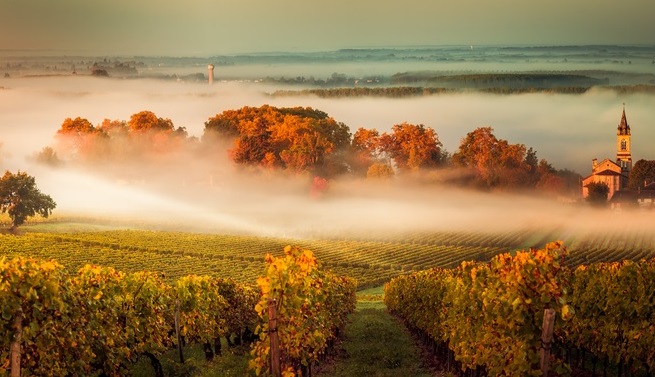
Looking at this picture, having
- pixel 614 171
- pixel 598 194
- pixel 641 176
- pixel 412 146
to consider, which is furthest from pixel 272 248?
pixel 641 176

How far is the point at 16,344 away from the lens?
805cm

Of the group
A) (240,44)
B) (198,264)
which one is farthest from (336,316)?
A: (240,44)

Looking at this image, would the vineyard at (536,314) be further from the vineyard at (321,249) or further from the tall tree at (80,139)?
the tall tree at (80,139)

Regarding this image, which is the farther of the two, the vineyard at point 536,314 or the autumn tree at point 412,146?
the autumn tree at point 412,146

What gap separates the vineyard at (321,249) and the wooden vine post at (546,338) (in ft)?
79.1

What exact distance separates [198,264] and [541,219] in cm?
1770

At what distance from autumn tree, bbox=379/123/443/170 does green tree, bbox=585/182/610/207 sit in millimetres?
8426

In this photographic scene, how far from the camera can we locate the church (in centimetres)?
4312

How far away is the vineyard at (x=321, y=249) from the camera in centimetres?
3475

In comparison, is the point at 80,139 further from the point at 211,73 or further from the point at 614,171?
the point at 614,171

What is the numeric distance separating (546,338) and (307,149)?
145 ft

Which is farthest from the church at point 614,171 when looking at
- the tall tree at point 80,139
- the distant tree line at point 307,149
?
the tall tree at point 80,139

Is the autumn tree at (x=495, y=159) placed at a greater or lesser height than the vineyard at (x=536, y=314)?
greater

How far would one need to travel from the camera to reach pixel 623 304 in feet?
39.0
